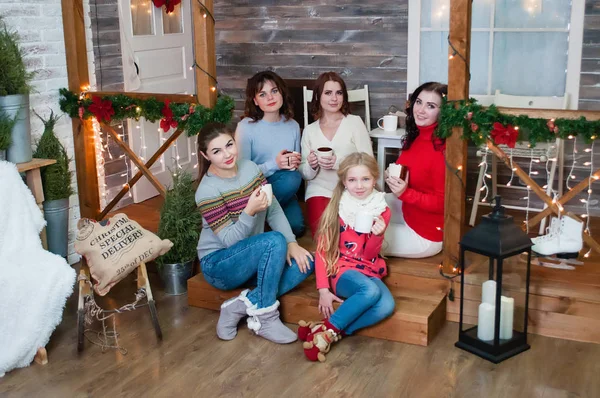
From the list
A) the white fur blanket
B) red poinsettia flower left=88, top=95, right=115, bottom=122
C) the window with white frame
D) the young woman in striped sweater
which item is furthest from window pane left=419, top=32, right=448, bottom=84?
the white fur blanket

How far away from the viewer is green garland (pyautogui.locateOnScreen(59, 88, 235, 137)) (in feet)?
12.8

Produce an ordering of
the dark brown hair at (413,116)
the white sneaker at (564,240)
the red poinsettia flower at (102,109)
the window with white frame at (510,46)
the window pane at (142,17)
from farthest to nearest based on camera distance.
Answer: the window pane at (142,17) → the window with white frame at (510,46) → the red poinsettia flower at (102,109) → the dark brown hair at (413,116) → the white sneaker at (564,240)

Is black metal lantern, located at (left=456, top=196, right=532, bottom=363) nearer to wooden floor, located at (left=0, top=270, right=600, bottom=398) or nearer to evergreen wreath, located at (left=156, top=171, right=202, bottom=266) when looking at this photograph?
wooden floor, located at (left=0, top=270, right=600, bottom=398)

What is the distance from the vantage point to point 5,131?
12.1ft

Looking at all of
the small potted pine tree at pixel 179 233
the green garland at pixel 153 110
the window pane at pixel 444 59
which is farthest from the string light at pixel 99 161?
the window pane at pixel 444 59

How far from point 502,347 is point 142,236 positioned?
5.61 ft

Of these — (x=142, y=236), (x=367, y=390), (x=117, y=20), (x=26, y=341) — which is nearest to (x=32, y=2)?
(x=117, y=20)

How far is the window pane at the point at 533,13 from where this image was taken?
4.66m

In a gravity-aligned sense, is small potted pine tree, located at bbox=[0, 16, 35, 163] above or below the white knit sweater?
above

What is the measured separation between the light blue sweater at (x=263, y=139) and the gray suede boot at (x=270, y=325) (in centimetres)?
90

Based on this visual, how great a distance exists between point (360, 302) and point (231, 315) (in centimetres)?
62

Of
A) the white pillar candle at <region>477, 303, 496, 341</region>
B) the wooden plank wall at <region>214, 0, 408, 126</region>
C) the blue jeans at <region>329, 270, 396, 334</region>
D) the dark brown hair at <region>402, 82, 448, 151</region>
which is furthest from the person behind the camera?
the wooden plank wall at <region>214, 0, 408, 126</region>

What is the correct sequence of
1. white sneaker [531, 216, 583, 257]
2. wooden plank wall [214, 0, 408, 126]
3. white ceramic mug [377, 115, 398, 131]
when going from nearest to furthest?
white sneaker [531, 216, 583, 257]
white ceramic mug [377, 115, 398, 131]
wooden plank wall [214, 0, 408, 126]

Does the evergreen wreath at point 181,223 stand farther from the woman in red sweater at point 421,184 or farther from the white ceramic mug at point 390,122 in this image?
the white ceramic mug at point 390,122
